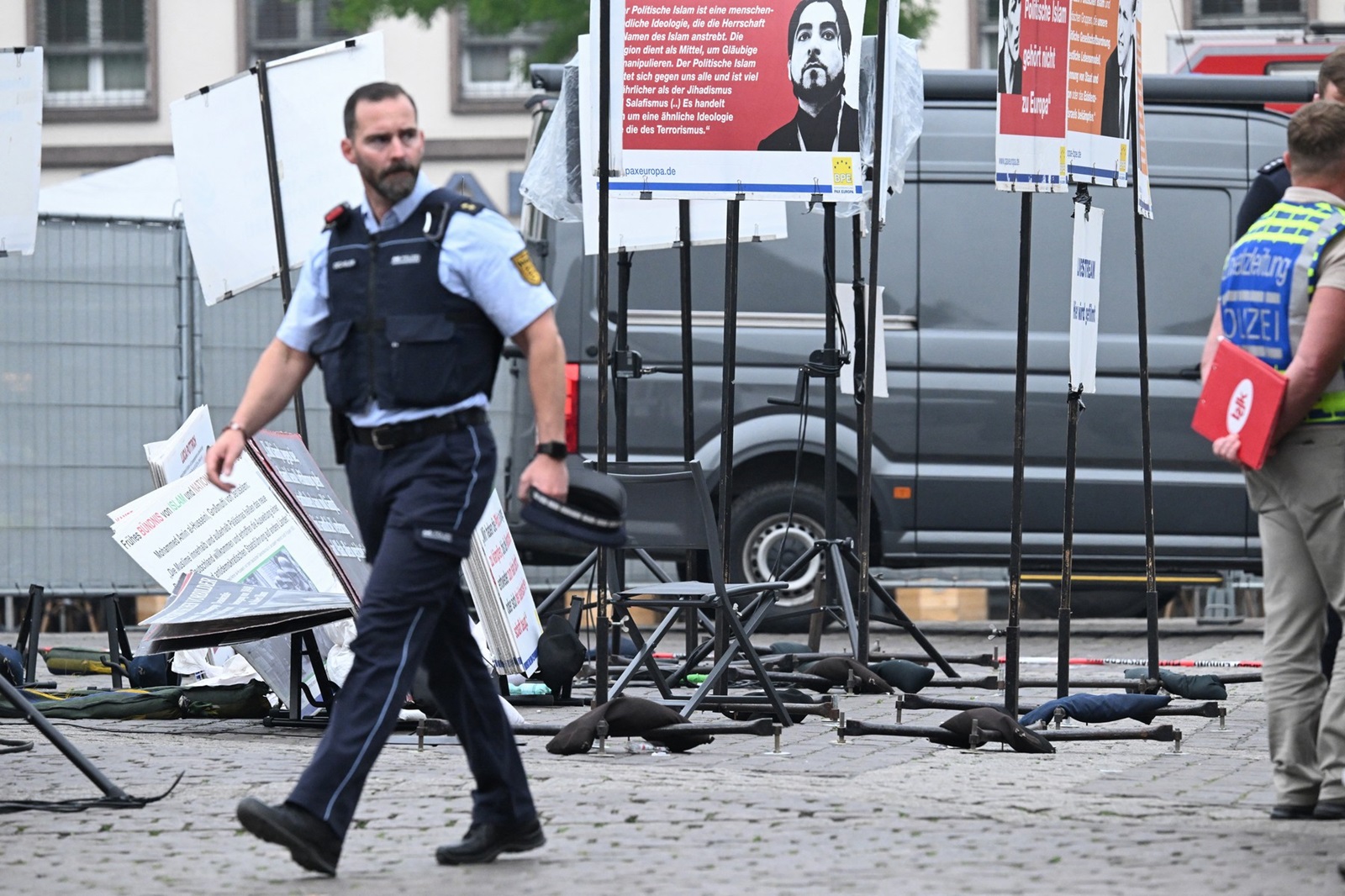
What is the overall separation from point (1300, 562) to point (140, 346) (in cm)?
831

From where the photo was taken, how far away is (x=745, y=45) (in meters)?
7.66

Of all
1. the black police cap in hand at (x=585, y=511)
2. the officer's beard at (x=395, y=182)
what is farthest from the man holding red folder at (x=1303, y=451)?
the officer's beard at (x=395, y=182)

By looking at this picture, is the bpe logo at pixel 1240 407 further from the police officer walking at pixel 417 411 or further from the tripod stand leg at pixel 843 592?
the tripod stand leg at pixel 843 592

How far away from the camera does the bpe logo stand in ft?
17.3

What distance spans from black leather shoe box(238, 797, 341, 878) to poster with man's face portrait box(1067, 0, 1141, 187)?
3919mm

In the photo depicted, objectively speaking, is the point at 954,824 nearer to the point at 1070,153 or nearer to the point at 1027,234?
the point at 1027,234

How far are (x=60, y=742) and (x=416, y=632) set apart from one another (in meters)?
1.39

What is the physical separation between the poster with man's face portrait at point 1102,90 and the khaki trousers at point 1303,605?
7.60 ft

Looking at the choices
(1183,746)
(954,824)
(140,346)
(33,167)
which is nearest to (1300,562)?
(954,824)

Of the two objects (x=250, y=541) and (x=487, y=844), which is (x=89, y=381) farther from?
(x=487, y=844)

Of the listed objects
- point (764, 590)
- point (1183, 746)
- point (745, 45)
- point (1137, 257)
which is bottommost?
point (1183, 746)

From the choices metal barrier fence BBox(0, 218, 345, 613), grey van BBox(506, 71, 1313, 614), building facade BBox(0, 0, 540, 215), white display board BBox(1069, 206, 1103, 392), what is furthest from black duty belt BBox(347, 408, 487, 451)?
building facade BBox(0, 0, 540, 215)

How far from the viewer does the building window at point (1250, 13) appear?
22391 mm

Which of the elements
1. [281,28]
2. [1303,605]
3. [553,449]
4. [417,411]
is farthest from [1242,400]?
[281,28]
